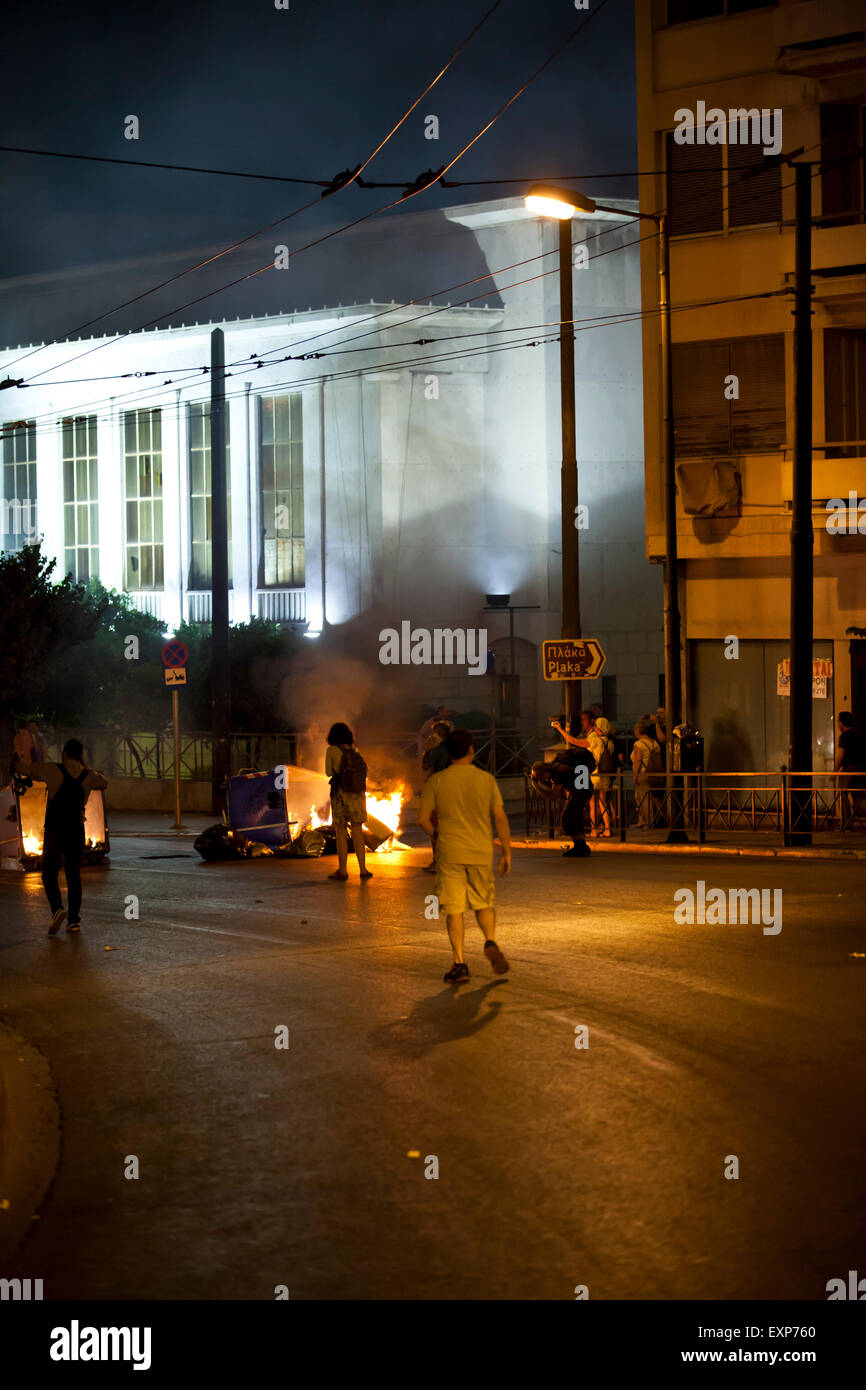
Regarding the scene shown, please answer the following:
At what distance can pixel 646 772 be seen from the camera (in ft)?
72.8

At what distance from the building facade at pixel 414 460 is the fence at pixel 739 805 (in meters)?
15.9

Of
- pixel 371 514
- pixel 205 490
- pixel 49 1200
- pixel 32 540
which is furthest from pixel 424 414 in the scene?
pixel 49 1200

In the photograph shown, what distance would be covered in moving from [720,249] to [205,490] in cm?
2028

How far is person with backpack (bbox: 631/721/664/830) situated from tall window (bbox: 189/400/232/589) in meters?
22.9

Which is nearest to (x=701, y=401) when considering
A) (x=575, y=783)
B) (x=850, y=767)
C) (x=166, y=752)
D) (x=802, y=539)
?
(x=802, y=539)

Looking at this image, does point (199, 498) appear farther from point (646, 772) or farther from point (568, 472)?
point (646, 772)

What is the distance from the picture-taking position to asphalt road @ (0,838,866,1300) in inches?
208

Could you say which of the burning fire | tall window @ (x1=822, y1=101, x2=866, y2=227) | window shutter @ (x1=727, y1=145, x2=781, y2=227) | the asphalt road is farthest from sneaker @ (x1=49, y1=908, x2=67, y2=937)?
window shutter @ (x1=727, y1=145, x2=781, y2=227)

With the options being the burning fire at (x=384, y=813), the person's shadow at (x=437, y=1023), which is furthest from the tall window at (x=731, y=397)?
the person's shadow at (x=437, y=1023)

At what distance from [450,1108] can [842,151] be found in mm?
22496
